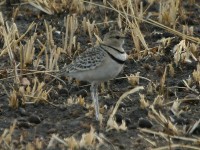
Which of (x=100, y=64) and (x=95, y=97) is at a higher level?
(x=100, y=64)

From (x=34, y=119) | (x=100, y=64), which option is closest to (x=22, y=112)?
(x=34, y=119)

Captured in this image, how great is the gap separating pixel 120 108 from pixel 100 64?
622 mm

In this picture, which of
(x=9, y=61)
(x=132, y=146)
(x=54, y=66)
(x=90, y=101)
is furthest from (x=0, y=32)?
(x=132, y=146)

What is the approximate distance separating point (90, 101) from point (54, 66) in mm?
855

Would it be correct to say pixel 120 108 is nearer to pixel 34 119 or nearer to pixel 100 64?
pixel 100 64

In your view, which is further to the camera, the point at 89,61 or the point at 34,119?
the point at 89,61

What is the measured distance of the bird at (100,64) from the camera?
718 centimetres

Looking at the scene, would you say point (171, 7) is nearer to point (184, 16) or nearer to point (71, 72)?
point (184, 16)

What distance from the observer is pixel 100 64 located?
23.7 ft

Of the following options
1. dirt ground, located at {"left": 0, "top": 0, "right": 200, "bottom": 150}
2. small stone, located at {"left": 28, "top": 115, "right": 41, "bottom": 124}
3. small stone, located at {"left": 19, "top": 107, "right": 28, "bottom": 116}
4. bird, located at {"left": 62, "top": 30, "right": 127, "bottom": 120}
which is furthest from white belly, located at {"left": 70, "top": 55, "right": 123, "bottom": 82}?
small stone, located at {"left": 19, "top": 107, "right": 28, "bottom": 116}

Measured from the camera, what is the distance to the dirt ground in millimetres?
6676

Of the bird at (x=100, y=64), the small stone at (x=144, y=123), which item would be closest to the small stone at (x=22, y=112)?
the bird at (x=100, y=64)

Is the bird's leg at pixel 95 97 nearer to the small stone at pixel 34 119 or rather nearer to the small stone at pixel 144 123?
the small stone at pixel 144 123

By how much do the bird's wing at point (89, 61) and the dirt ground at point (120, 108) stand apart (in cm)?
36
